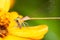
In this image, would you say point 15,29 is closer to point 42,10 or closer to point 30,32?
point 30,32

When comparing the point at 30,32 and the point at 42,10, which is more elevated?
the point at 42,10

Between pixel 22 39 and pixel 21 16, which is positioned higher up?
pixel 21 16

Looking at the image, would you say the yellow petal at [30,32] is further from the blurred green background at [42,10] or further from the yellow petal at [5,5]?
the yellow petal at [5,5]

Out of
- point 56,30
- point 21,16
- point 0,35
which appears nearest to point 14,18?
point 21,16

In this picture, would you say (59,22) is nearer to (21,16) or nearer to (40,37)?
(40,37)

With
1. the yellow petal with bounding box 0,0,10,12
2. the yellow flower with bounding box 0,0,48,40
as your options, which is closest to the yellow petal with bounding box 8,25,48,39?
the yellow flower with bounding box 0,0,48,40

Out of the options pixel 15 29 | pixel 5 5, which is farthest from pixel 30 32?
pixel 5 5

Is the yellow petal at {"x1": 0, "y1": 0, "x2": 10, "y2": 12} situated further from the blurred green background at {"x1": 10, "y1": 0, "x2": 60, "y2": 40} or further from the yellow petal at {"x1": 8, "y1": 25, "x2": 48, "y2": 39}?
the yellow petal at {"x1": 8, "y1": 25, "x2": 48, "y2": 39}

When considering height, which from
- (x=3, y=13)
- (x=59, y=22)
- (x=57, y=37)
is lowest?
(x=57, y=37)
